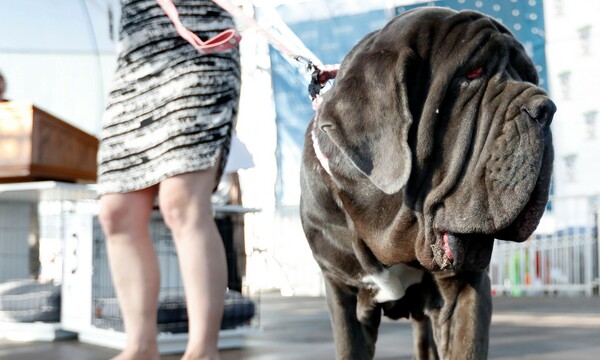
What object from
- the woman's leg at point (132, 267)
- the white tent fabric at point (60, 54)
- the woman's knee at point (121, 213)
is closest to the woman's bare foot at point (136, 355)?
the woman's leg at point (132, 267)

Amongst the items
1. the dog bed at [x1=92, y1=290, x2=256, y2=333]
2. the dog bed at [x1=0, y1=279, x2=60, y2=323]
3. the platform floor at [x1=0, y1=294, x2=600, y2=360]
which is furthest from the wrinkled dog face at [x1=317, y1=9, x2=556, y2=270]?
the dog bed at [x1=0, y1=279, x2=60, y2=323]

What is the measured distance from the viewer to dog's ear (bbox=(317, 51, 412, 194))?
123 cm

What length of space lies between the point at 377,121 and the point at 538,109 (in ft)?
0.83

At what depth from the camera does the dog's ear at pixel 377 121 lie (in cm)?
123

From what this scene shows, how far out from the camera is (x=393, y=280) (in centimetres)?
152

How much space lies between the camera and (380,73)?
1257 mm

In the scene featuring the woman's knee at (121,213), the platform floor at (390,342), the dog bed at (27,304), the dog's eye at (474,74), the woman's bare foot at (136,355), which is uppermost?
the dog's eye at (474,74)

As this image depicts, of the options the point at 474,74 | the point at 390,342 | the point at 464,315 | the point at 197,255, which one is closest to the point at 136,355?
the point at 197,255

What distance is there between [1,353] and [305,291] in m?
6.12

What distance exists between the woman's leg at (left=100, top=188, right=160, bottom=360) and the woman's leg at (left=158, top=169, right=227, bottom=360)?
0.48ft

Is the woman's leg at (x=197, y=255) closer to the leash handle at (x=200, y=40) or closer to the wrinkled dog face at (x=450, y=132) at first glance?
the leash handle at (x=200, y=40)

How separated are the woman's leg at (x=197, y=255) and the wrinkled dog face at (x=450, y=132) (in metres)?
0.72

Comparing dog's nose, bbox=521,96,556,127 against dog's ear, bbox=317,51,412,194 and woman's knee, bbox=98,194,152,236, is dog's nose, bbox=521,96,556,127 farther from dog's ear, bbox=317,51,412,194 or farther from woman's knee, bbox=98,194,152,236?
woman's knee, bbox=98,194,152,236

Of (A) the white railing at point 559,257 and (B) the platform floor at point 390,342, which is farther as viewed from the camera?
(A) the white railing at point 559,257
